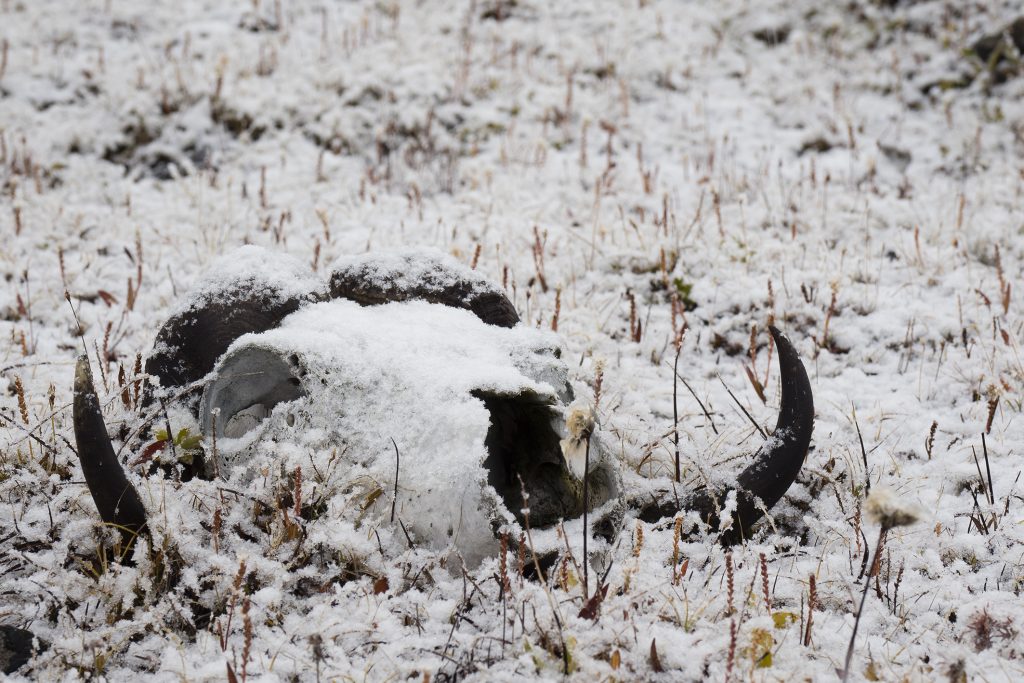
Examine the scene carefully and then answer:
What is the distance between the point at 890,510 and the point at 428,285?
188 cm

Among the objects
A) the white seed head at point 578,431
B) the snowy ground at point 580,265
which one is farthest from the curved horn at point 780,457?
the white seed head at point 578,431

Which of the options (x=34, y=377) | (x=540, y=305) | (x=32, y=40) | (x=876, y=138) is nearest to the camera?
(x=34, y=377)

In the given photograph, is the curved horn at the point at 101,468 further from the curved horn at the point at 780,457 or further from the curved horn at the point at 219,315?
the curved horn at the point at 780,457

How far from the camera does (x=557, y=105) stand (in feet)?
25.6

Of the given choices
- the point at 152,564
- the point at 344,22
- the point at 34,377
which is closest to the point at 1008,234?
the point at 152,564

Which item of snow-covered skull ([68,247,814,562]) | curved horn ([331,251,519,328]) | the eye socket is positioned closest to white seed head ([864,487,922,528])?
snow-covered skull ([68,247,814,562])

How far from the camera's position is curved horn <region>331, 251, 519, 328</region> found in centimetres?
305

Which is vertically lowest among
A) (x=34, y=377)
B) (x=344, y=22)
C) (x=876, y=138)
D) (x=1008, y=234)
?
(x=34, y=377)

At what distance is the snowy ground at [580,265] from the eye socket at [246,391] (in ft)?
0.92

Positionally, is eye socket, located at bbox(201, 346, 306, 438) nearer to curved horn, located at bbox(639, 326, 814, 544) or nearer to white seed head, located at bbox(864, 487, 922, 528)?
curved horn, located at bbox(639, 326, 814, 544)

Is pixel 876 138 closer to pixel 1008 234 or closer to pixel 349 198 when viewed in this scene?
pixel 1008 234

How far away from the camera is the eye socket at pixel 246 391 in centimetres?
275

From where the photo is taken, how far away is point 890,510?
174 centimetres

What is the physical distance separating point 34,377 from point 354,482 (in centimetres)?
209
